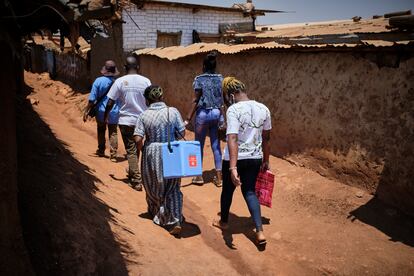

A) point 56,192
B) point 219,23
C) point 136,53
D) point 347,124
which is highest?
point 219,23

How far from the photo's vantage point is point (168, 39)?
14891 mm

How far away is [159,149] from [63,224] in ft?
4.37

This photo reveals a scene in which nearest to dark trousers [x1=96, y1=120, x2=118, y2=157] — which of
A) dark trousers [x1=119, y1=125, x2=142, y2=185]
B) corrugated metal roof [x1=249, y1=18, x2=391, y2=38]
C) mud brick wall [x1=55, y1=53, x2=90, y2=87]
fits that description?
dark trousers [x1=119, y1=125, x2=142, y2=185]

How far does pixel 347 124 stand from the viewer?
5469mm

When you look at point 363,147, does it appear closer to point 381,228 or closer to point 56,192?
point 381,228

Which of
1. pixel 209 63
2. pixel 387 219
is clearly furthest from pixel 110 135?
pixel 387 219

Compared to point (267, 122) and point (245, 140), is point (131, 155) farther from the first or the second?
point (267, 122)

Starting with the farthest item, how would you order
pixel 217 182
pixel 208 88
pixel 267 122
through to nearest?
pixel 217 182 → pixel 208 88 → pixel 267 122

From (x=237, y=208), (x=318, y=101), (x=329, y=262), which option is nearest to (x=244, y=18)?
(x=318, y=101)

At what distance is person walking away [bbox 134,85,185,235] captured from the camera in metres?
4.38

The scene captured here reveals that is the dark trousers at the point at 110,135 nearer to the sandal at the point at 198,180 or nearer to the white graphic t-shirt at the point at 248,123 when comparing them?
the sandal at the point at 198,180

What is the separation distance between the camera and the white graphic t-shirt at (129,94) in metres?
5.77

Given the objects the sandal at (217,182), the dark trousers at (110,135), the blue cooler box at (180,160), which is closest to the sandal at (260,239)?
the blue cooler box at (180,160)

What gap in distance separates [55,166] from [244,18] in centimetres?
1417
